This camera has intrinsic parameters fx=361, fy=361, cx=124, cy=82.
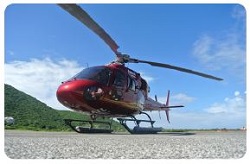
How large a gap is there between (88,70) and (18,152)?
6.66 metres

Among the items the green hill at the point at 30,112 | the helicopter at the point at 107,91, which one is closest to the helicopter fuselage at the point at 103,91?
the helicopter at the point at 107,91

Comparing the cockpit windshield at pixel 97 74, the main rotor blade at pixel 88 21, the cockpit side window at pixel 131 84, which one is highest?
the main rotor blade at pixel 88 21

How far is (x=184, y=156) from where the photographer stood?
5043 mm

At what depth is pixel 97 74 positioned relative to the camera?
1148 centimetres

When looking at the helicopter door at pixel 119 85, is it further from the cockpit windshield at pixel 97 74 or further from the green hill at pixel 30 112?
the green hill at pixel 30 112

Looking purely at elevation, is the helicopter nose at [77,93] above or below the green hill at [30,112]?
above

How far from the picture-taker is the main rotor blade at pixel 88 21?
7.65 meters

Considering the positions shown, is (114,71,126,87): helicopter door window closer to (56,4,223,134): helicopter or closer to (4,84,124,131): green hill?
(56,4,223,134): helicopter

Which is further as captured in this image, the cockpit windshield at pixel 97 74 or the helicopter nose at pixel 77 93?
the cockpit windshield at pixel 97 74

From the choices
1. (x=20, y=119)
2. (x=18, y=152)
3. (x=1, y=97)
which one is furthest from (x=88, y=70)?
(x=20, y=119)
